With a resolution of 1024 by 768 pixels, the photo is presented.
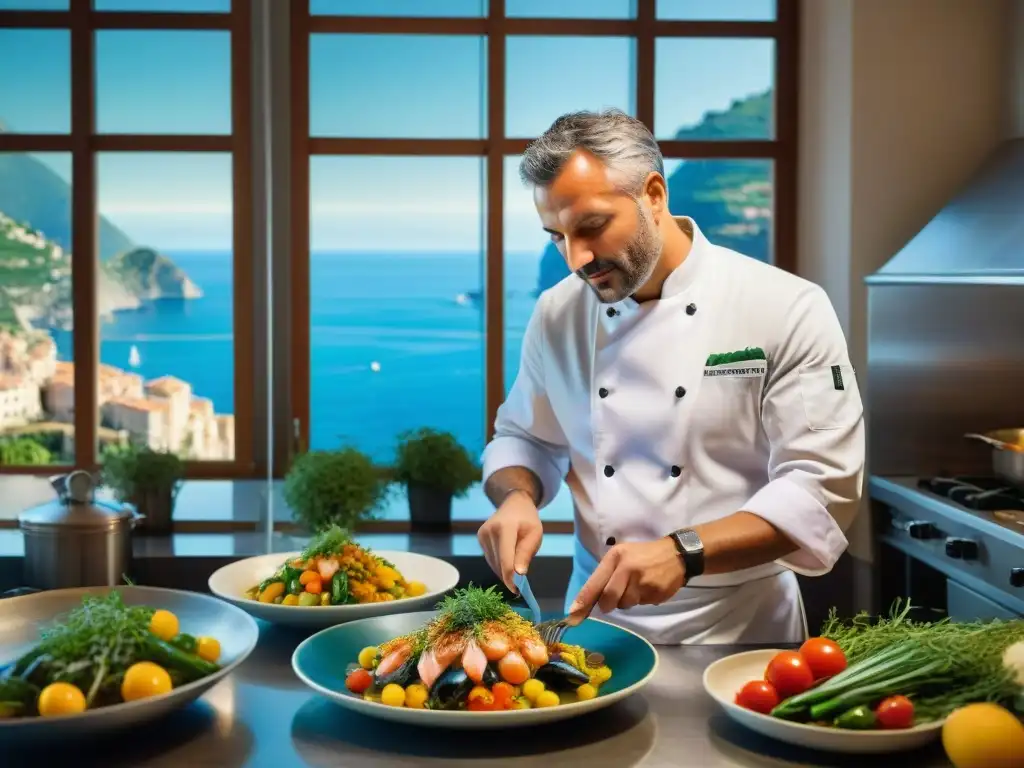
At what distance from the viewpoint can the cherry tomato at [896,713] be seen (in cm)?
141

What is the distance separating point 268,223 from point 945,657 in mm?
2804

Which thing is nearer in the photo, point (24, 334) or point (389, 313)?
point (24, 334)

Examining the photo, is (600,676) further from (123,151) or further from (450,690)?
(123,151)

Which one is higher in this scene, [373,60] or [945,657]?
[373,60]

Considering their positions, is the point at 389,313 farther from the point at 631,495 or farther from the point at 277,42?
the point at 631,495

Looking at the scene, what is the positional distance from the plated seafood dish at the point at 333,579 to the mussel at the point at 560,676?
20.8 inches

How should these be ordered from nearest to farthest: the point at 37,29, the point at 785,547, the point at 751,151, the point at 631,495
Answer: the point at 785,547 → the point at 631,495 → the point at 37,29 → the point at 751,151

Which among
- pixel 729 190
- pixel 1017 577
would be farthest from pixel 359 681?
pixel 729 190

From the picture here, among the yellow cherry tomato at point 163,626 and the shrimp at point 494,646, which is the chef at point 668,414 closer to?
the shrimp at point 494,646

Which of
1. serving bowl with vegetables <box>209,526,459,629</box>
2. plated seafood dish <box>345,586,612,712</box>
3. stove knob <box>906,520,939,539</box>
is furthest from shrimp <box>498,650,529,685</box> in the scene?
stove knob <box>906,520,939,539</box>

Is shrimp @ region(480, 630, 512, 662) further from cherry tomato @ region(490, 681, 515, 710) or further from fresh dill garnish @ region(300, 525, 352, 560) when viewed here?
fresh dill garnish @ region(300, 525, 352, 560)

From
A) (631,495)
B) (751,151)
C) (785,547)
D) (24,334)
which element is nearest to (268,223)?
(24,334)

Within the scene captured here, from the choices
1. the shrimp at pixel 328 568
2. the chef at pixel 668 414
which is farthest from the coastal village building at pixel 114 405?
the shrimp at pixel 328 568

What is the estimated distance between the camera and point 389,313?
4051mm
